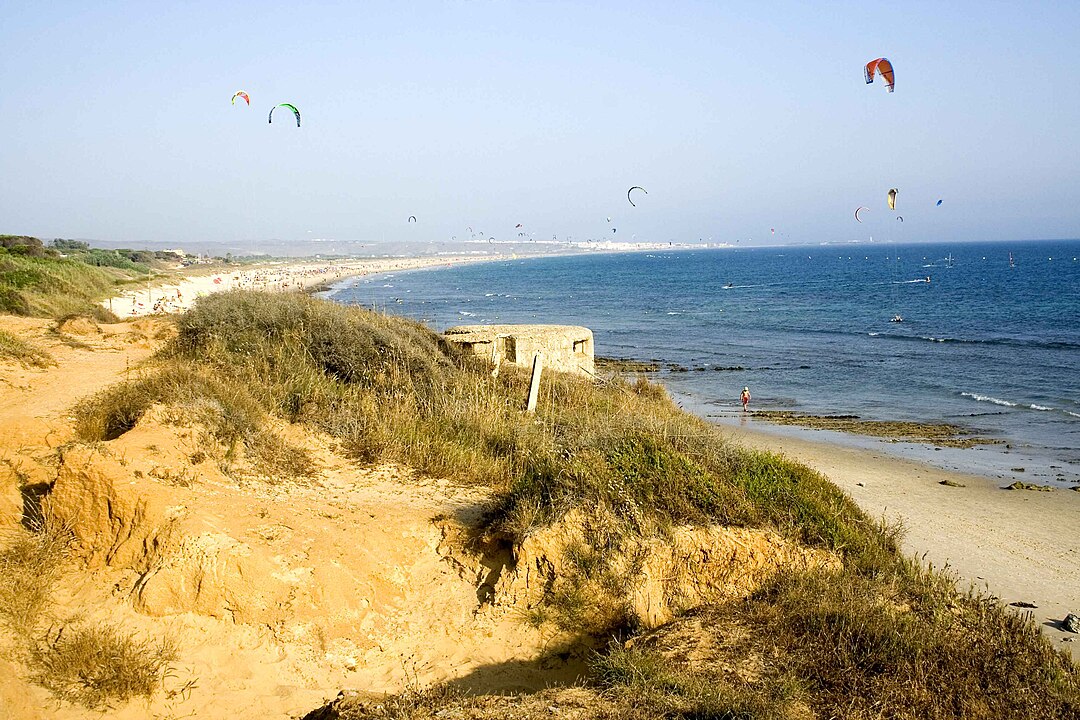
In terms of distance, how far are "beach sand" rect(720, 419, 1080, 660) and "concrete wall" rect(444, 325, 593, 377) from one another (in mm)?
4344

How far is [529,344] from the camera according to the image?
14984 millimetres

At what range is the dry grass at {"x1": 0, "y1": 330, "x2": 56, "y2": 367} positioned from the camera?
33.8 feet

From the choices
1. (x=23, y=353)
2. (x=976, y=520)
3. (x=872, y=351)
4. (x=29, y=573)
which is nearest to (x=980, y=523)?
(x=976, y=520)

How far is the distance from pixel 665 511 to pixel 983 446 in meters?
14.5

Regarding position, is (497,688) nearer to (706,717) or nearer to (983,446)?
(706,717)

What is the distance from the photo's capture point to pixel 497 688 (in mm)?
5262

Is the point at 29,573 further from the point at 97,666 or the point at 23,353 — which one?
the point at 23,353

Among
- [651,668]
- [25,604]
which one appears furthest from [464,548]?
[25,604]

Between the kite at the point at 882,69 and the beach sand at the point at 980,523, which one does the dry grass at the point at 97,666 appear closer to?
the beach sand at the point at 980,523

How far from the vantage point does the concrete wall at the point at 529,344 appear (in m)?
14.2

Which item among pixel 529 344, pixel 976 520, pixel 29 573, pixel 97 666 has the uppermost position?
pixel 529 344

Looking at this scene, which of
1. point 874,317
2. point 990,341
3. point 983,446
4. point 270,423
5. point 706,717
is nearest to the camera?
point 706,717

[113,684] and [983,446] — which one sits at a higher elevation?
[113,684]

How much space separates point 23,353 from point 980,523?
14.6 m
